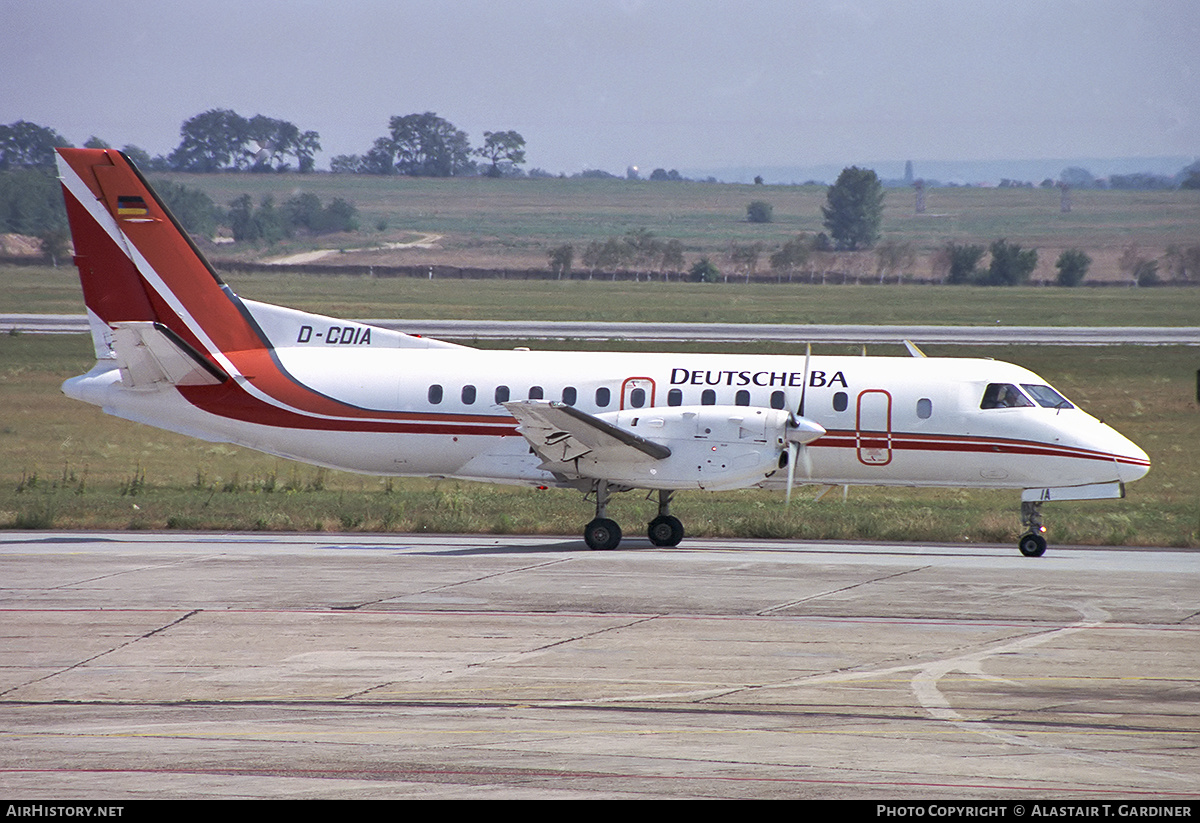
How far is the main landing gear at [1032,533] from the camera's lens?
2336cm

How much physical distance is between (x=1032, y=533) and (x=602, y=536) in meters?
→ 7.52

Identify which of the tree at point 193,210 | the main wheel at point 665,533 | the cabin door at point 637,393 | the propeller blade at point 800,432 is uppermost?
the tree at point 193,210

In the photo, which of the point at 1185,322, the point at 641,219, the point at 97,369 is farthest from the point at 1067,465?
the point at 641,219

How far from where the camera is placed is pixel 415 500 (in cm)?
3025

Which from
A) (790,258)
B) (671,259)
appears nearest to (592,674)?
(671,259)

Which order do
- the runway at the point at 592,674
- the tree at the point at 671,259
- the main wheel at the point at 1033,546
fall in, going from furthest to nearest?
the tree at the point at 671,259 < the main wheel at the point at 1033,546 < the runway at the point at 592,674

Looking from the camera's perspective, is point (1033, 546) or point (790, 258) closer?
point (1033, 546)

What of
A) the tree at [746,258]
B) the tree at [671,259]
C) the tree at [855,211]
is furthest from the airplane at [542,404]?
the tree at [855,211]

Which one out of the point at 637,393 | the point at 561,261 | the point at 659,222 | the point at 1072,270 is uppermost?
the point at 659,222

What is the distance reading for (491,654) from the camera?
15.4 meters

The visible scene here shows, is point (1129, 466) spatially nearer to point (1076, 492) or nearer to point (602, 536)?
point (1076, 492)

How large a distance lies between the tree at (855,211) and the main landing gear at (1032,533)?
13331 centimetres

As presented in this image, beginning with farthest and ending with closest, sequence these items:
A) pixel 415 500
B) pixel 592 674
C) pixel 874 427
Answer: pixel 415 500 < pixel 874 427 < pixel 592 674

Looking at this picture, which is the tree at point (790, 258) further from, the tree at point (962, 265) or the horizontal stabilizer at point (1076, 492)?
the horizontal stabilizer at point (1076, 492)
